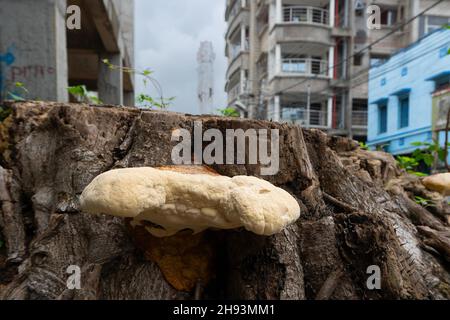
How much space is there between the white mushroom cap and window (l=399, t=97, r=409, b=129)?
17.8 m

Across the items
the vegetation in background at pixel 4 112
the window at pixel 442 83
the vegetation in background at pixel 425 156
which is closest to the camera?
the vegetation in background at pixel 4 112

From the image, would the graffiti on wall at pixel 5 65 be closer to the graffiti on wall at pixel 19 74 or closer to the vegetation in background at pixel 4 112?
the graffiti on wall at pixel 19 74

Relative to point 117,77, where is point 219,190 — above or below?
below

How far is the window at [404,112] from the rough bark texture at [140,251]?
1637 centimetres

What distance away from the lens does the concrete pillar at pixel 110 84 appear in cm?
963

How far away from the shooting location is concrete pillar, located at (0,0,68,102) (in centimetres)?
399

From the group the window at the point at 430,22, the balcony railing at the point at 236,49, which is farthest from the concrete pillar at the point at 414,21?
the balcony railing at the point at 236,49

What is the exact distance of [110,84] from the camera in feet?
32.0

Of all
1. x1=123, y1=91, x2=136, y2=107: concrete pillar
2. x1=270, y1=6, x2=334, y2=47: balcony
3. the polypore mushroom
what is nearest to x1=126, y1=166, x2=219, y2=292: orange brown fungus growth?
the polypore mushroom

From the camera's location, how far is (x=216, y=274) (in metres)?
2.21
